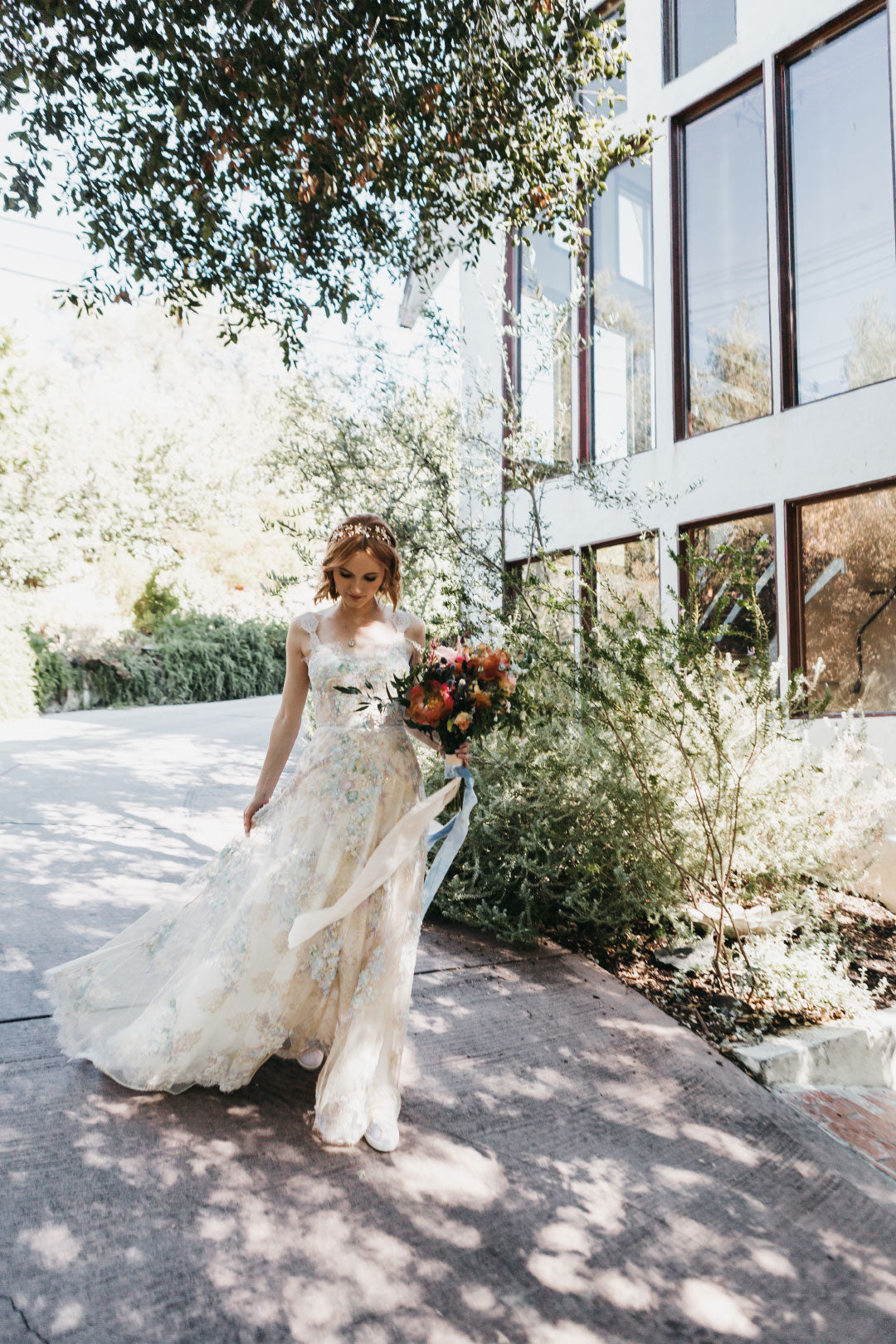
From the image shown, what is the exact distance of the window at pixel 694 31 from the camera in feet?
26.6

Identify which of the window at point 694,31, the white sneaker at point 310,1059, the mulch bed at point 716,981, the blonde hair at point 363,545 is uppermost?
the window at point 694,31

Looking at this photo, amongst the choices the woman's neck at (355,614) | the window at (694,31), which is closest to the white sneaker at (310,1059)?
the woman's neck at (355,614)

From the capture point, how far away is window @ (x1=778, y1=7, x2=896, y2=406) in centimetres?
703

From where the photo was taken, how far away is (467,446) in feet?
27.9

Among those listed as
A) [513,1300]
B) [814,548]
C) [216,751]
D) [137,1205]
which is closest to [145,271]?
[137,1205]

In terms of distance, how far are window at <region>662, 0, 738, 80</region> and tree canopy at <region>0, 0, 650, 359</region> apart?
4.54 metres

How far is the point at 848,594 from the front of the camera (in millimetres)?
7148

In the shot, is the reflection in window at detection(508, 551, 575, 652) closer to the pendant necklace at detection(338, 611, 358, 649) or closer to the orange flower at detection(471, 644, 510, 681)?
the orange flower at detection(471, 644, 510, 681)

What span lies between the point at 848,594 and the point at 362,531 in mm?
5065

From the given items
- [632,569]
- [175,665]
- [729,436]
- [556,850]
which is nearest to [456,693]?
[556,850]

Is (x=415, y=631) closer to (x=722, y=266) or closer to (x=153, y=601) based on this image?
(x=722, y=266)

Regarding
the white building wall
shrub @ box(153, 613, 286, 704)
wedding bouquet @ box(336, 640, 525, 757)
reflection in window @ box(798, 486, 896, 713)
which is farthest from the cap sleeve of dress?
shrub @ box(153, 613, 286, 704)

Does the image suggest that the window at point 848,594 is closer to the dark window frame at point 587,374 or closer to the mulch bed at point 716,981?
the mulch bed at point 716,981

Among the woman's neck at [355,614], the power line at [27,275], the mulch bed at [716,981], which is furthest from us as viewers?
the power line at [27,275]
